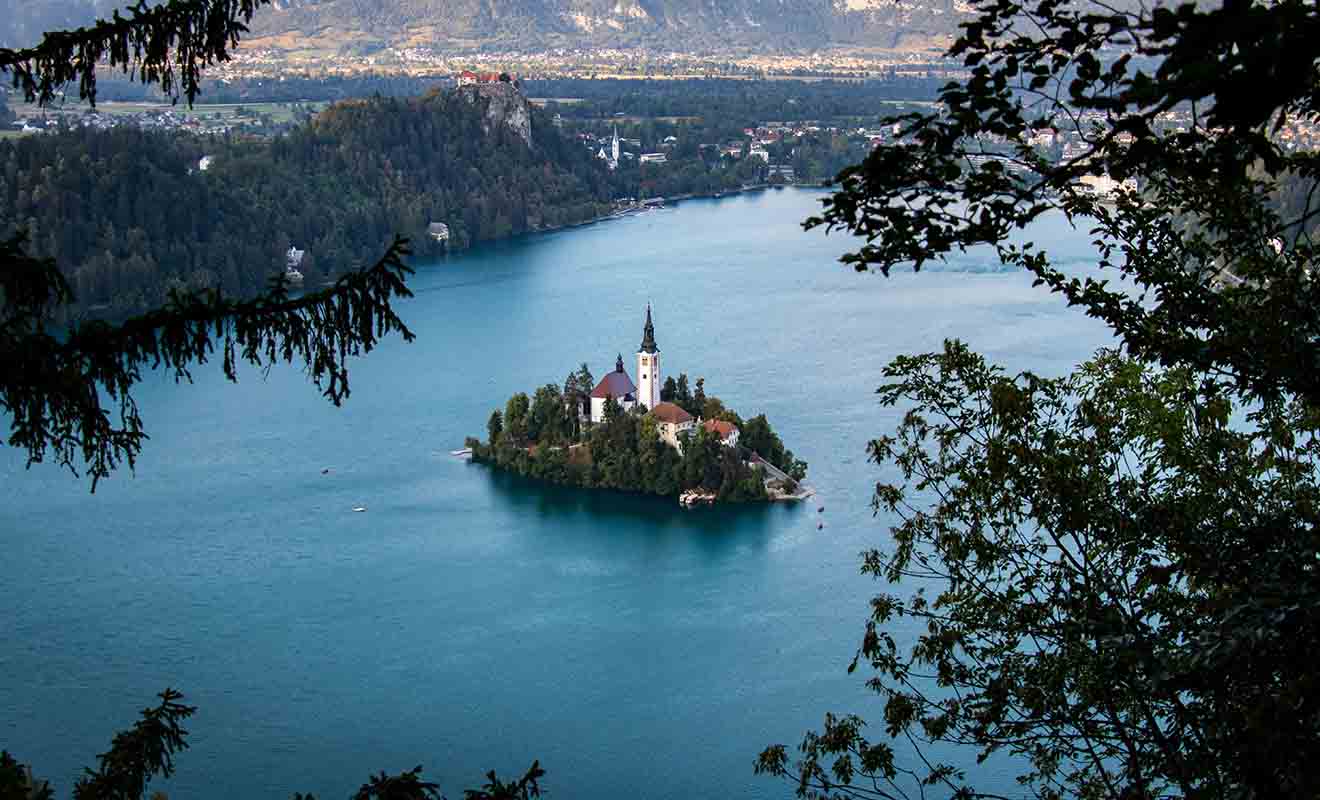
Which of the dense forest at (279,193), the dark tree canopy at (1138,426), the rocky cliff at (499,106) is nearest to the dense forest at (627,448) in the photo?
the dense forest at (279,193)

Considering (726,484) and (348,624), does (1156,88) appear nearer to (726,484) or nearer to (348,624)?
(348,624)

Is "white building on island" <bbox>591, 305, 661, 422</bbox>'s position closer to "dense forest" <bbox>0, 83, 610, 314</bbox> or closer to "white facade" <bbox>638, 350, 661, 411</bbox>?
"white facade" <bbox>638, 350, 661, 411</bbox>

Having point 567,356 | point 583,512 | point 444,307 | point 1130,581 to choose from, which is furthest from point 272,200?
point 1130,581

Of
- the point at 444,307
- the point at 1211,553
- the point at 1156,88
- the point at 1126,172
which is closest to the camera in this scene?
the point at 1156,88

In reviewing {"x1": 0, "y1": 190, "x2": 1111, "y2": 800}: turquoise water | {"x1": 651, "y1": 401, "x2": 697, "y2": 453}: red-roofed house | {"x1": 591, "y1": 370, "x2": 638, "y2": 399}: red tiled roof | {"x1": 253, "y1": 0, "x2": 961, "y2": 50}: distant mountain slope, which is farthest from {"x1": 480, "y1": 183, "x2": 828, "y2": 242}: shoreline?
{"x1": 253, "y1": 0, "x2": 961, "y2": 50}: distant mountain slope

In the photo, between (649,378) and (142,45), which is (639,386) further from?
(142,45)
